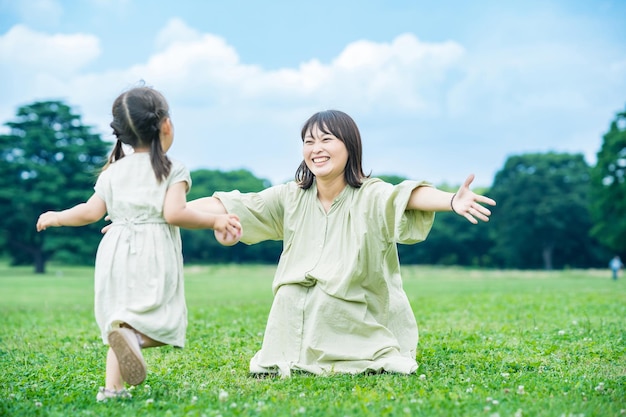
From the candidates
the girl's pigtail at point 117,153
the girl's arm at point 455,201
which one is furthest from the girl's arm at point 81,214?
the girl's arm at point 455,201

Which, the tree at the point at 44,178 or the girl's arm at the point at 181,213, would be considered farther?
the tree at the point at 44,178

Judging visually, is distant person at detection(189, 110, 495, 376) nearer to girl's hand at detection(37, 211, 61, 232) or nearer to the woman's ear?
the woman's ear

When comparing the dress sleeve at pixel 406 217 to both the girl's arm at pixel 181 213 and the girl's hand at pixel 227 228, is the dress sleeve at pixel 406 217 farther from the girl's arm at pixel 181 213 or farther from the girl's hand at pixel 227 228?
the girl's arm at pixel 181 213

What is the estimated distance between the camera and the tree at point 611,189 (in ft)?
181

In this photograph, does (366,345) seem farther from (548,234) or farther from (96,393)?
(548,234)

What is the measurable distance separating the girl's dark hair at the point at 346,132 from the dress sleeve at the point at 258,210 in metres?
0.66

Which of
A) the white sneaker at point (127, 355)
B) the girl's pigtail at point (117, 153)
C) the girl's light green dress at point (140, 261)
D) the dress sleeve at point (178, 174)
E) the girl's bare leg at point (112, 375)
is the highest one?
the girl's pigtail at point (117, 153)

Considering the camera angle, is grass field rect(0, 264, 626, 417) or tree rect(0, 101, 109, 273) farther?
tree rect(0, 101, 109, 273)

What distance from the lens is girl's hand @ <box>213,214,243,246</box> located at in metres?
5.19

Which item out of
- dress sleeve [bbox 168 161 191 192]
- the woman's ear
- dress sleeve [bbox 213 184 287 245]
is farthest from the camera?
dress sleeve [bbox 213 184 287 245]

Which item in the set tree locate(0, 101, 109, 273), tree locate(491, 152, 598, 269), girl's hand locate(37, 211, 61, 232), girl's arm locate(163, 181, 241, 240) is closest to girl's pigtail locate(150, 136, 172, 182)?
girl's arm locate(163, 181, 241, 240)

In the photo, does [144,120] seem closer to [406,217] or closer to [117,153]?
[117,153]

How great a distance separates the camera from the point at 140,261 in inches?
195

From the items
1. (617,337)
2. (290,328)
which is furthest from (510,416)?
(617,337)
